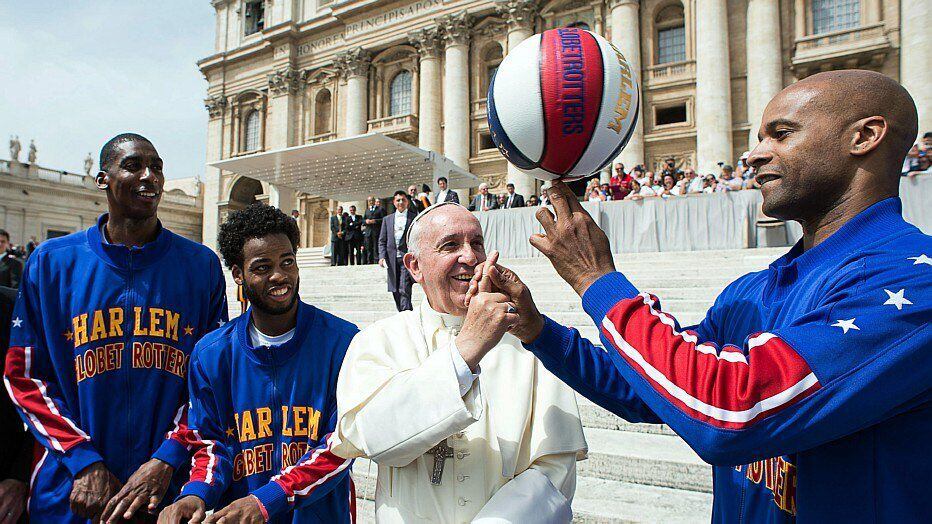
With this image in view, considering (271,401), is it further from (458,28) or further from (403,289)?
(458,28)

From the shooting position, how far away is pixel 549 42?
1.84 metres

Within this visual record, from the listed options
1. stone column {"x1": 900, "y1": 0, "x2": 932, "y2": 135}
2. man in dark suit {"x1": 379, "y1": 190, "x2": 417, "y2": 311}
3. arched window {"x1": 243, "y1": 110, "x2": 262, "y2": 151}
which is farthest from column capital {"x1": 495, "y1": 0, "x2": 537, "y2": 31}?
man in dark suit {"x1": 379, "y1": 190, "x2": 417, "y2": 311}

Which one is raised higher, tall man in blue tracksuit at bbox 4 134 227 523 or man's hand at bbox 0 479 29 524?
tall man in blue tracksuit at bbox 4 134 227 523

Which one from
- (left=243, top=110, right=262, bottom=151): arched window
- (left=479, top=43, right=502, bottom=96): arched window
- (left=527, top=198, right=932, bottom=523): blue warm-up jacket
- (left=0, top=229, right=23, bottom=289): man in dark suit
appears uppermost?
(left=479, top=43, right=502, bottom=96): arched window

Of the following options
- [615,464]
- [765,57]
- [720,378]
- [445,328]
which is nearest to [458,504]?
[445,328]

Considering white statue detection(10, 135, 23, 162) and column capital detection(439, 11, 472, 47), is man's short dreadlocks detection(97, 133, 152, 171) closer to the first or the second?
column capital detection(439, 11, 472, 47)

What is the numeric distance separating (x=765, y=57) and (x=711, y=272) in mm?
16604

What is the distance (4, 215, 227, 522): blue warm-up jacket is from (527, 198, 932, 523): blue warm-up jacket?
1.88 m

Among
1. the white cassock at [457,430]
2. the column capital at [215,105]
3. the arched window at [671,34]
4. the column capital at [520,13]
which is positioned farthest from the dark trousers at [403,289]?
the column capital at [215,105]

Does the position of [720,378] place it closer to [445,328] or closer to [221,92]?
[445,328]

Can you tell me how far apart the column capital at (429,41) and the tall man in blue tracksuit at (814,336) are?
95.8 feet

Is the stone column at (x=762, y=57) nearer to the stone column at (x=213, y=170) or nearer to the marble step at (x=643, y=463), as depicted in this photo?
the marble step at (x=643, y=463)

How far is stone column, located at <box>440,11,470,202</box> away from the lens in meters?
27.4

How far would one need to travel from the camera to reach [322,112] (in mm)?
33938
